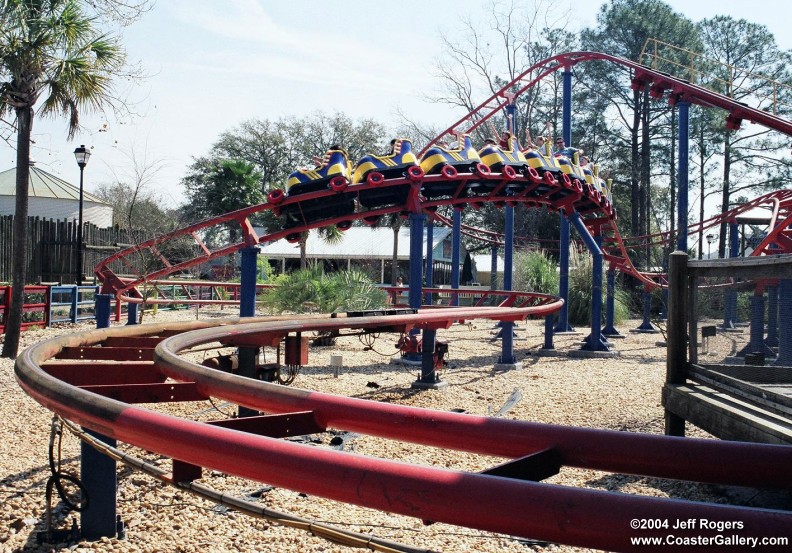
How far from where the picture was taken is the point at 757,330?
6.01 m

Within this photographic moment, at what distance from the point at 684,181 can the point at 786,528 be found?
13.6 metres

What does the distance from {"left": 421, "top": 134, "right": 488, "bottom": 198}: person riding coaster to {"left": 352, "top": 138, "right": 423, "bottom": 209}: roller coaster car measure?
0.36 m

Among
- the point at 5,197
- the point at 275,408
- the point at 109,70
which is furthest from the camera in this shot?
the point at 5,197

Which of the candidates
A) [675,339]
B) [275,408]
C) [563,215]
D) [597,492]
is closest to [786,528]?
[597,492]

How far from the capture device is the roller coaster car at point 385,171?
957cm

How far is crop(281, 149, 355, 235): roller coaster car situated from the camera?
372 inches

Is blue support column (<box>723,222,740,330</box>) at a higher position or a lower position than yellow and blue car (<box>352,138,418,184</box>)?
lower

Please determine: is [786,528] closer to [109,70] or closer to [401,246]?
[109,70]

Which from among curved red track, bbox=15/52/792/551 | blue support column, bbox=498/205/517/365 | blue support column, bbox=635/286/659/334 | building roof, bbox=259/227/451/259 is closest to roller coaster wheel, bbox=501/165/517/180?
blue support column, bbox=498/205/517/365

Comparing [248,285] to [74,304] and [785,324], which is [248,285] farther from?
[74,304]

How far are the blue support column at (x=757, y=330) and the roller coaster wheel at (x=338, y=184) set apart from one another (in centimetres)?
516

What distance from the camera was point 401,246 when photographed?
120 feet

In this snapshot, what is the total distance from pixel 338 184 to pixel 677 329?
5.58m

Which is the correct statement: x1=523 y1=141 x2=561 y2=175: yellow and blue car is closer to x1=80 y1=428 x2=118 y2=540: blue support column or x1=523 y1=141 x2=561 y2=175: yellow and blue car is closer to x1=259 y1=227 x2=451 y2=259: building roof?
x1=80 y1=428 x2=118 y2=540: blue support column
